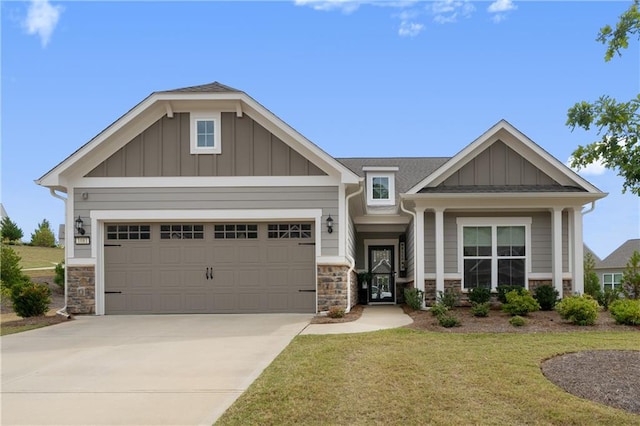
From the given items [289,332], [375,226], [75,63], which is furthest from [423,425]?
[375,226]

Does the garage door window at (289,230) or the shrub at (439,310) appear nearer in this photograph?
the shrub at (439,310)

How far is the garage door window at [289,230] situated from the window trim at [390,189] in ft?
21.0

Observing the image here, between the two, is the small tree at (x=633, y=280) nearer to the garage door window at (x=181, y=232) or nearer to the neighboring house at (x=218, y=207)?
the neighboring house at (x=218, y=207)

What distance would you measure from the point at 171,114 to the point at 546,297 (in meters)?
10.0

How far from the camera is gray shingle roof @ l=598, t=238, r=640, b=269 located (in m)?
32.5

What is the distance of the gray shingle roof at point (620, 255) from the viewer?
107ft

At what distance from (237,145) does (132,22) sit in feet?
11.5

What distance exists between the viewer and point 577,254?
45.2 feet

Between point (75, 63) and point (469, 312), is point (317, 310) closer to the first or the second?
point (469, 312)

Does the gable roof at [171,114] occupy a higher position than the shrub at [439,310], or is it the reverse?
the gable roof at [171,114]

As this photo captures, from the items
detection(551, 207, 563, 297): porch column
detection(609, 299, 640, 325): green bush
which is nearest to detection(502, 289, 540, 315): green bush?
detection(609, 299, 640, 325): green bush

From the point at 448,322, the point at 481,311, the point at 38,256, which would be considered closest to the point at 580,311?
the point at 481,311

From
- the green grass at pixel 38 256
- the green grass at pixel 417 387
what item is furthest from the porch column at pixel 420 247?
the green grass at pixel 38 256

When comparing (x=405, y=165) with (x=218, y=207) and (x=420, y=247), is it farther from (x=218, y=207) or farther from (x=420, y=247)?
(x=218, y=207)
